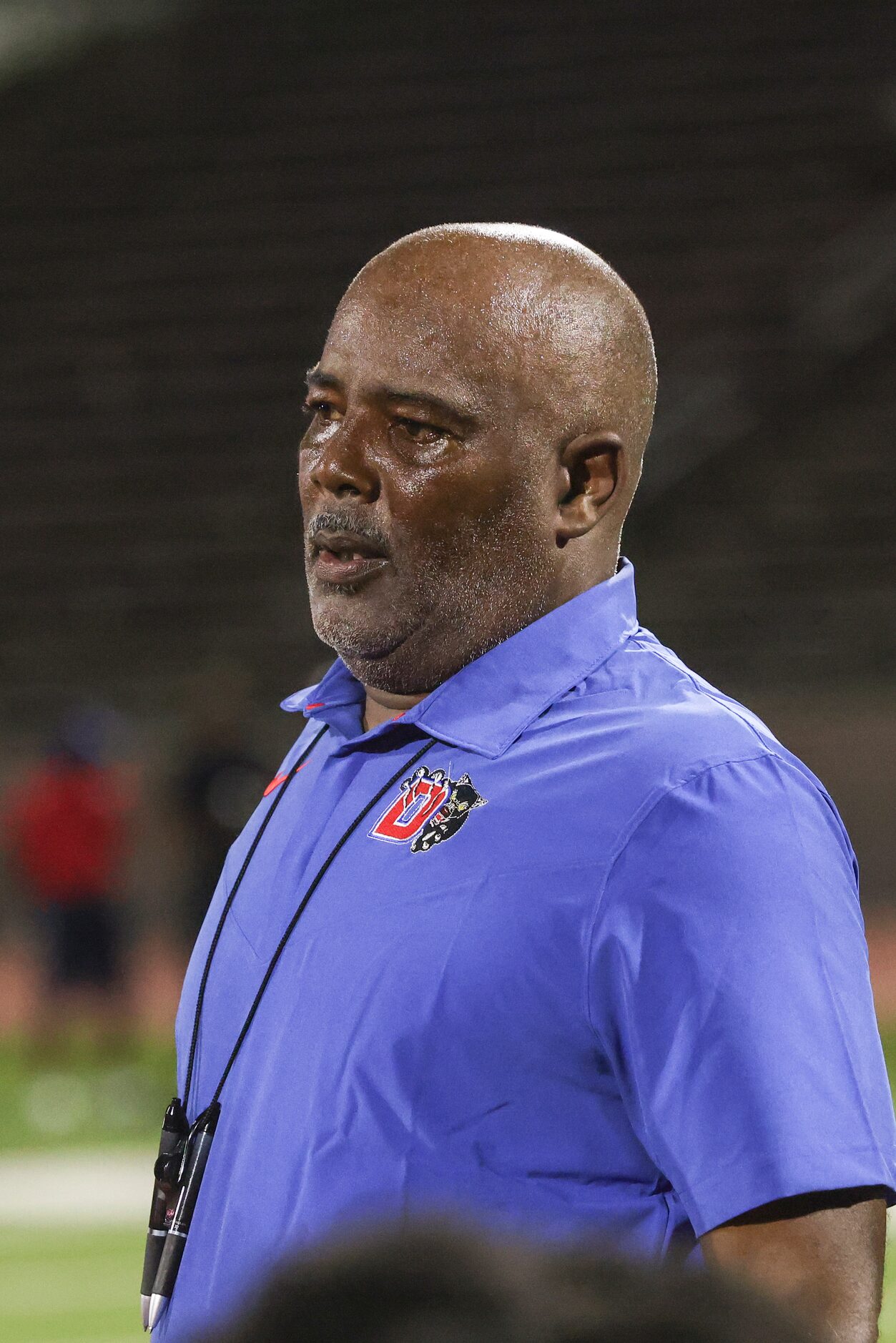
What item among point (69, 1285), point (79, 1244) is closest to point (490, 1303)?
point (69, 1285)

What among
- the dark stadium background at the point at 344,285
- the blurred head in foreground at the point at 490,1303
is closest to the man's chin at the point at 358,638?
the blurred head in foreground at the point at 490,1303

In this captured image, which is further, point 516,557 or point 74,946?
point 74,946

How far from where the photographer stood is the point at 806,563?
14.3m

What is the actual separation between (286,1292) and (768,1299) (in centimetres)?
17

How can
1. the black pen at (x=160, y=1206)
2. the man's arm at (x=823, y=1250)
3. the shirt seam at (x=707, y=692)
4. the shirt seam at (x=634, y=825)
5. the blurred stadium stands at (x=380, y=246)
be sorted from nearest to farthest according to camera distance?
the man's arm at (x=823, y=1250), the shirt seam at (x=634, y=825), the shirt seam at (x=707, y=692), the black pen at (x=160, y=1206), the blurred stadium stands at (x=380, y=246)

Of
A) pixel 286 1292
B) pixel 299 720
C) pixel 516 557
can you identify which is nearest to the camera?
pixel 286 1292

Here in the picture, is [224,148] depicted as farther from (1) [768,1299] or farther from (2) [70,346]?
(1) [768,1299]

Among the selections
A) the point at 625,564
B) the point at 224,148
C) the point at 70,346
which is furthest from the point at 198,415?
the point at 625,564

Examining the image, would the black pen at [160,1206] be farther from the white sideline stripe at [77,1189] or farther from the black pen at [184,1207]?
the white sideline stripe at [77,1189]

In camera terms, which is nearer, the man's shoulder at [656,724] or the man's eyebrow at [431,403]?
the man's shoulder at [656,724]

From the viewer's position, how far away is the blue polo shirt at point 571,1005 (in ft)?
4.94

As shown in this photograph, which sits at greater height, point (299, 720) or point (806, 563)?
point (806, 563)

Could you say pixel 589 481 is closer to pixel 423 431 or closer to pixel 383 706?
pixel 423 431

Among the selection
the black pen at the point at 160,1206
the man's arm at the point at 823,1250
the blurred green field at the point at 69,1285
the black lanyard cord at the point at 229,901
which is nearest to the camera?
the man's arm at the point at 823,1250
